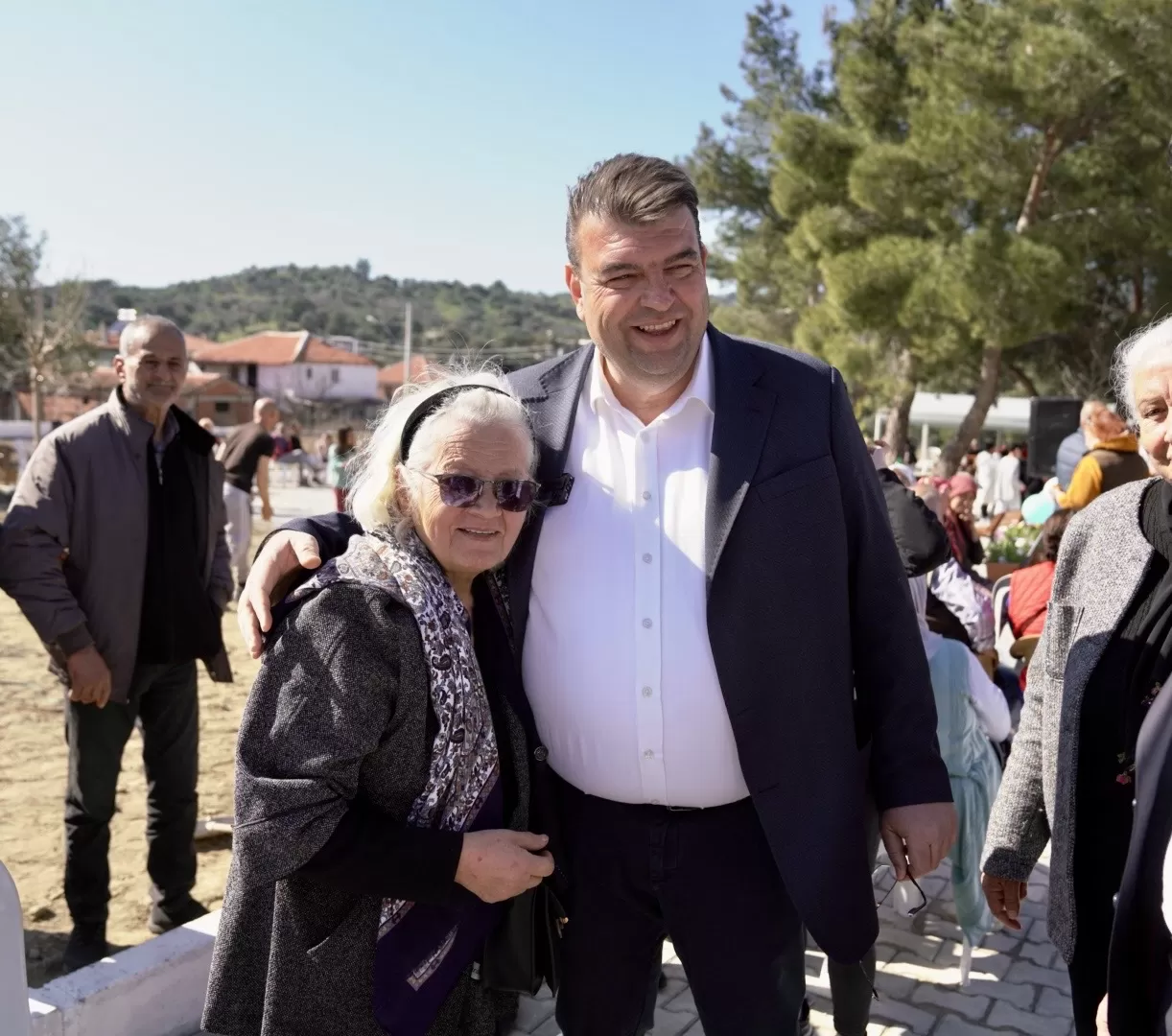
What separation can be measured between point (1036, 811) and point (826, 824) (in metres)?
0.55

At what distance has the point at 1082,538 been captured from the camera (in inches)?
80.0

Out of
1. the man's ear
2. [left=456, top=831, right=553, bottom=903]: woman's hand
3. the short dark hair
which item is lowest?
[left=456, top=831, right=553, bottom=903]: woman's hand

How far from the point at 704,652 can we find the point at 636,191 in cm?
86

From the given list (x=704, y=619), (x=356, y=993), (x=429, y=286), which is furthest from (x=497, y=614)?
(x=429, y=286)

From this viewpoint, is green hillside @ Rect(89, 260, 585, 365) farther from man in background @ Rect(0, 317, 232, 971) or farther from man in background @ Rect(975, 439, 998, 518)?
man in background @ Rect(0, 317, 232, 971)

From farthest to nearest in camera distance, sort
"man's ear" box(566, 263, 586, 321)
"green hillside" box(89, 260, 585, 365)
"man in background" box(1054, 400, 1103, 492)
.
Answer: "green hillside" box(89, 260, 585, 365), "man in background" box(1054, 400, 1103, 492), "man's ear" box(566, 263, 586, 321)

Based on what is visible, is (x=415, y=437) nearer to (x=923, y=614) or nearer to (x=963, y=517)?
(x=923, y=614)

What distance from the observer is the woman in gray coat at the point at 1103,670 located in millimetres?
1807

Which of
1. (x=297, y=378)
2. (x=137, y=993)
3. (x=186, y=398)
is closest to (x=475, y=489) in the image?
(x=137, y=993)

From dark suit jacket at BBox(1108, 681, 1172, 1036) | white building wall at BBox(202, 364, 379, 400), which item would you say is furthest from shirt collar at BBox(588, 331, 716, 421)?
white building wall at BBox(202, 364, 379, 400)

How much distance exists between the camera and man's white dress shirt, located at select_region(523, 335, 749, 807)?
6.28 feet

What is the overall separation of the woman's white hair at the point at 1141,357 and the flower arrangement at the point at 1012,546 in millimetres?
7938

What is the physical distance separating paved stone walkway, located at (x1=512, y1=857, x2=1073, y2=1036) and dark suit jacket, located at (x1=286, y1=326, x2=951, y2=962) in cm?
155

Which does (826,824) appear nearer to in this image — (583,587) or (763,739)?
(763,739)
